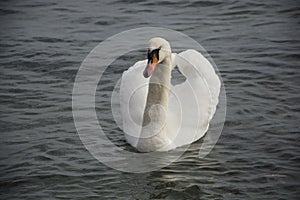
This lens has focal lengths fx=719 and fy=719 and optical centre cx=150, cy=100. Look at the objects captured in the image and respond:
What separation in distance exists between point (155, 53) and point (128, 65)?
2962 mm

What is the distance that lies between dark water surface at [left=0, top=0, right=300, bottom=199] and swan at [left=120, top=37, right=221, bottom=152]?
0.26 m

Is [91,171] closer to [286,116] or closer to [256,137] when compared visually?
[256,137]

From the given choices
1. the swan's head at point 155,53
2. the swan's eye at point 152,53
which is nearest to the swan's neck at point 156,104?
the swan's head at point 155,53

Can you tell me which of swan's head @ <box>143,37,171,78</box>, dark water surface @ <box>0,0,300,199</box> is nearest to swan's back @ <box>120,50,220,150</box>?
dark water surface @ <box>0,0,300,199</box>

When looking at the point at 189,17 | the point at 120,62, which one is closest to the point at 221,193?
the point at 120,62

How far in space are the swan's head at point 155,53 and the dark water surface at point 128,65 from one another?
1002 millimetres

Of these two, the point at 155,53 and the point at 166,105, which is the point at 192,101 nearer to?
the point at 166,105

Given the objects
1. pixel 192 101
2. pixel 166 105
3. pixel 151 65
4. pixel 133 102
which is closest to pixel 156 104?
pixel 166 105

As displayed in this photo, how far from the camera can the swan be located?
294 inches

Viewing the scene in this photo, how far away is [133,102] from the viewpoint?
764 cm

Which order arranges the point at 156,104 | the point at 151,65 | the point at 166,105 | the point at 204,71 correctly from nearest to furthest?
the point at 151,65
the point at 156,104
the point at 166,105
the point at 204,71

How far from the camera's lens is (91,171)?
699cm

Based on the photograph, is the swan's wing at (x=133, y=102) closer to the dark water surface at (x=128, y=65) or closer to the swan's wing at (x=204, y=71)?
the dark water surface at (x=128, y=65)

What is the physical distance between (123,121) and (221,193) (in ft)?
5.44
